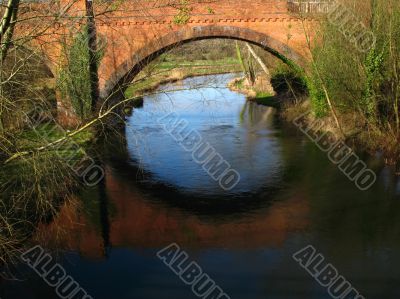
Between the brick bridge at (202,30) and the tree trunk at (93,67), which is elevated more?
the brick bridge at (202,30)

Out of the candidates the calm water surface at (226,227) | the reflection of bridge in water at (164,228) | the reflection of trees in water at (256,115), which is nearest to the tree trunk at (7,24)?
the calm water surface at (226,227)

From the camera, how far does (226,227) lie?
10109 mm

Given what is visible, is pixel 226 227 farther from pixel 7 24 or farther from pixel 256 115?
pixel 256 115

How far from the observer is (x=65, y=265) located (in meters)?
8.48

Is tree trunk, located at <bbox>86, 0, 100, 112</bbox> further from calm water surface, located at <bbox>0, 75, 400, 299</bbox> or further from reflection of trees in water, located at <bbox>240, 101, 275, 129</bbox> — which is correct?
reflection of trees in water, located at <bbox>240, 101, 275, 129</bbox>

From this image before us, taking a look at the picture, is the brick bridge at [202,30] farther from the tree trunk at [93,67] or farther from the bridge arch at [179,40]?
the tree trunk at [93,67]

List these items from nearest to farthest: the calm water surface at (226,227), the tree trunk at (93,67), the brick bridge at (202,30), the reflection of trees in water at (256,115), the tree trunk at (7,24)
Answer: the tree trunk at (7,24) < the calm water surface at (226,227) < the tree trunk at (93,67) < the brick bridge at (202,30) < the reflection of trees in water at (256,115)

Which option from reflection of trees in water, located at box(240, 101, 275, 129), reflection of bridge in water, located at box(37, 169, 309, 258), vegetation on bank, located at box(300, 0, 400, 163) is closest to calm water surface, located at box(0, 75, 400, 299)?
reflection of bridge in water, located at box(37, 169, 309, 258)

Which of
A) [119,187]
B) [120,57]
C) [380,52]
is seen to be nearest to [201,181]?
[119,187]

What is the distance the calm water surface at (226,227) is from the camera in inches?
306

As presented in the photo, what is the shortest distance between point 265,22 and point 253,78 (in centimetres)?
1620

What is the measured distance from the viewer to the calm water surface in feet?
25.5

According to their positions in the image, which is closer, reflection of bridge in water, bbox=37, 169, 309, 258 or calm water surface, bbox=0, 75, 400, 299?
calm water surface, bbox=0, 75, 400, 299

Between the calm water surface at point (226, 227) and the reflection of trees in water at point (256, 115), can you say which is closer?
the calm water surface at point (226, 227)
